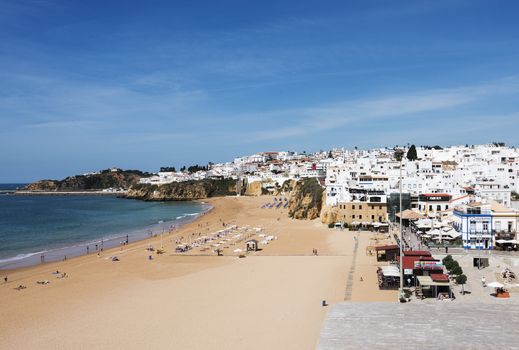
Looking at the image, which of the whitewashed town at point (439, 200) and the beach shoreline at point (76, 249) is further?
the beach shoreline at point (76, 249)

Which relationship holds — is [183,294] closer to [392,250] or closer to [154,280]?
[154,280]

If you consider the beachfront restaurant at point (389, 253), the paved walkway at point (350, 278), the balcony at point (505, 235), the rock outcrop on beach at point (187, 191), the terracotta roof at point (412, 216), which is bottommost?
the paved walkway at point (350, 278)

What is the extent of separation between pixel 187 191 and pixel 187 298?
101174 millimetres

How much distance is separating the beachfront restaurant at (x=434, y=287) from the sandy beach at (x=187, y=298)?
133 cm

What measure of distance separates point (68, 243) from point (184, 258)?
1633 centimetres

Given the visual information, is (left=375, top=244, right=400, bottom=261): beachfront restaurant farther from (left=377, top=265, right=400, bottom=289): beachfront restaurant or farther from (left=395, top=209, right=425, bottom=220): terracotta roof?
(left=395, top=209, right=425, bottom=220): terracotta roof

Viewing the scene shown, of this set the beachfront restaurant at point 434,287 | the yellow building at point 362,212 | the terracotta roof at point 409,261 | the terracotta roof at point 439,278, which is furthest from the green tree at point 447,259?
the yellow building at point 362,212

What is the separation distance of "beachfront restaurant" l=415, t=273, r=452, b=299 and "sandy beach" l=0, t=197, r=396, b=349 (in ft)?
4.35

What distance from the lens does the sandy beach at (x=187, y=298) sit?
694 inches

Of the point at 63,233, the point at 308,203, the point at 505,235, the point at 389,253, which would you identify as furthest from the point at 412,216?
the point at 63,233

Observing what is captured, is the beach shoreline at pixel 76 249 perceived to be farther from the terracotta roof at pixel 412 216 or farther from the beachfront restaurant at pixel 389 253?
the terracotta roof at pixel 412 216

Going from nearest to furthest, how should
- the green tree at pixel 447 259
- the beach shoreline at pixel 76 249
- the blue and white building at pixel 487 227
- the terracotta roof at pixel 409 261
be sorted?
the terracotta roof at pixel 409 261
the green tree at pixel 447 259
the blue and white building at pixel 487 227
the beach shoreline at pixel 76 249

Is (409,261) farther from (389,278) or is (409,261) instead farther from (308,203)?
(308,203)

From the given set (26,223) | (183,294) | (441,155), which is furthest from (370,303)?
(441,155)
